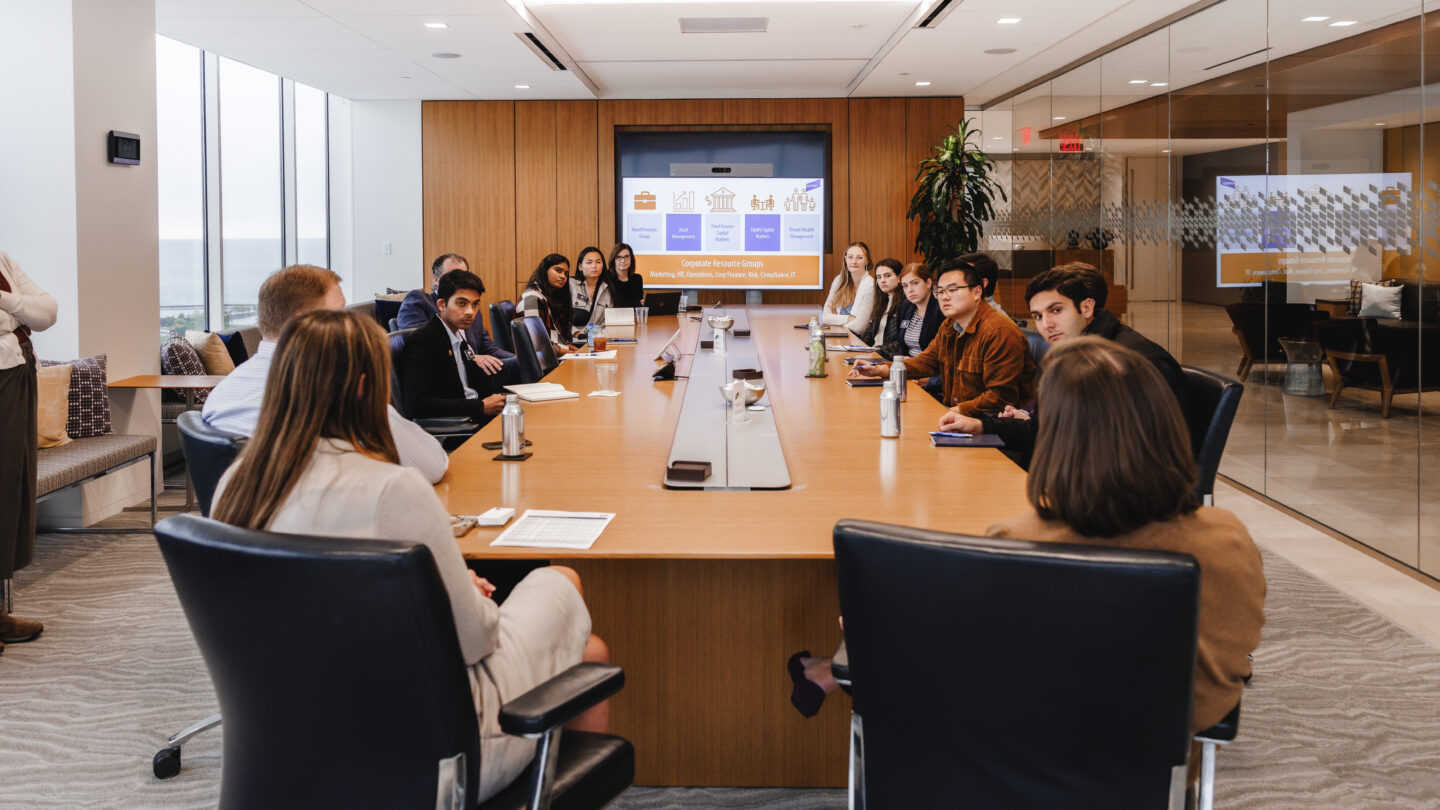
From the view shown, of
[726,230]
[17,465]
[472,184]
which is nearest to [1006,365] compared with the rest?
[17,465]

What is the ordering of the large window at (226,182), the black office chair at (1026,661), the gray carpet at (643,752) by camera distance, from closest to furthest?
the black office chair at (1026,661)
the gray carpet at (643,752)
the large window at (226,182)

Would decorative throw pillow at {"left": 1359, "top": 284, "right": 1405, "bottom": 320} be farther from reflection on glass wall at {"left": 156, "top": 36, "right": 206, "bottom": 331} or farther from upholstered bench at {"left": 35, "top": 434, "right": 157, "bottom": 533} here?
reflection on glass wall at {"left": 156, "top": 36, "right": 206, "bottom": 331}

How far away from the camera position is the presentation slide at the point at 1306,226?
4.68 meters

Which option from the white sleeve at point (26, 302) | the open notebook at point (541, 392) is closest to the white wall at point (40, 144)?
the white sleeve at point (26, 302)

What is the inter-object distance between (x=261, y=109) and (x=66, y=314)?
4.53 meters

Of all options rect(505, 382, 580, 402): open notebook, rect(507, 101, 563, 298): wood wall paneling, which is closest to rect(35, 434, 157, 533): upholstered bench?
rect(505, 382, 580, 402): open notebook

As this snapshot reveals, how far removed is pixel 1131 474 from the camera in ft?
5.01

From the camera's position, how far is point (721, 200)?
37.6 ft

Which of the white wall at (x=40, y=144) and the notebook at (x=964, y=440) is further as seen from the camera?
the white wall at (x=40, y=144)

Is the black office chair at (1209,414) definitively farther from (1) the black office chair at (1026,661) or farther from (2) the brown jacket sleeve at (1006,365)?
(1) the black office chair at (1026,661)

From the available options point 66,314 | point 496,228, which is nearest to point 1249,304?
point 66,314

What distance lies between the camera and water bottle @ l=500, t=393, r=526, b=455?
314cm

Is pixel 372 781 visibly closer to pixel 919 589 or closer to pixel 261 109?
pixel 919 589

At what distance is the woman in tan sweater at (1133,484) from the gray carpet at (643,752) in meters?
1.24
